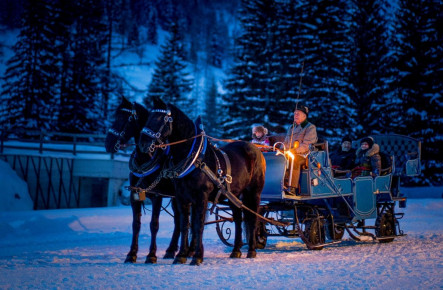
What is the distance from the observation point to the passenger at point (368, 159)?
37.2 feet

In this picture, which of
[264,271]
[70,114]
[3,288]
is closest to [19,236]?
[3,288]

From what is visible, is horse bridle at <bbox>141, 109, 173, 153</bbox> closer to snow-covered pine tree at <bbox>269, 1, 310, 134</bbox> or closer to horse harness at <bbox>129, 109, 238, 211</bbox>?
horse harness at <bbox>129, 109, 238, 211</bbox>

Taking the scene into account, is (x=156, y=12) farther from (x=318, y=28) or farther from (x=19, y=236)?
(x=19, y=236)

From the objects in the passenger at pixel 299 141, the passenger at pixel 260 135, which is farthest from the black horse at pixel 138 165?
the passenger at pixel 260 135

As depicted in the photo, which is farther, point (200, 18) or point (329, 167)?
point (200, 18)

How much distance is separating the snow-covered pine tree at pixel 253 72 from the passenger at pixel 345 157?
16.4 meters

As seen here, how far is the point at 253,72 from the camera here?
29750mm

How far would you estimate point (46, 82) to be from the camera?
31750mm

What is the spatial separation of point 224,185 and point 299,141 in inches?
92.8

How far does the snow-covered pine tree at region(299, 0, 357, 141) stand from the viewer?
29.4 m

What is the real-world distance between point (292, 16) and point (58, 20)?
15441mm

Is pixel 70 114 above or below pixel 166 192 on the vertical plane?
above

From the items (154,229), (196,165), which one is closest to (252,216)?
(154,229)

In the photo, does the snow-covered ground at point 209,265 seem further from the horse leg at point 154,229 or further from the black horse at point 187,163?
the black horse at point 187,163
